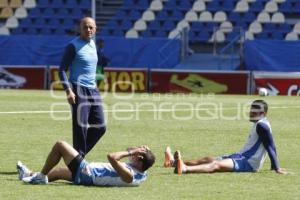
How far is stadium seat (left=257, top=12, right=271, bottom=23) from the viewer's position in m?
40.3

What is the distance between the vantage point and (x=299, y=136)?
19.4 metres

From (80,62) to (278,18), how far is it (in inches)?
1115

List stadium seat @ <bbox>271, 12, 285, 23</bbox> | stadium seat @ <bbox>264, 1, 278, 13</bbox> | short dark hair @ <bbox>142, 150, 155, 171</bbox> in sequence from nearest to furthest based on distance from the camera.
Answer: short dark hair @ <bbox>142, 150, 155, 171</bbox> < stadium seat @ <bbox>271, 12, 285, 23</bbox> < stadium seat @ <bbox>264, 1, 278, 13</bbox>

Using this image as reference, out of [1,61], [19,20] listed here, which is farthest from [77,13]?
[1,61]

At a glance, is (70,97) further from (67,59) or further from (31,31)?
(31,31)

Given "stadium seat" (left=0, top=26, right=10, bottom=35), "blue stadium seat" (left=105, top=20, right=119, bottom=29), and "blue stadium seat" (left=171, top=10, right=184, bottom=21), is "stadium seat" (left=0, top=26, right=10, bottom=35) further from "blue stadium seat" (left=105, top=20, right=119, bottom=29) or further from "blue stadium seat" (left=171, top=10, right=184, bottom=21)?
"blue stadium seat" (left=171, top=10, right=184, bottom=21)

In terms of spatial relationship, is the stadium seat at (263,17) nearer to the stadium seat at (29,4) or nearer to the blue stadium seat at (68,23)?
the blue stadium seat at (68,23)

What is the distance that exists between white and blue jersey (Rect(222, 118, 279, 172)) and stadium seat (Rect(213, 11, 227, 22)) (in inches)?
1105

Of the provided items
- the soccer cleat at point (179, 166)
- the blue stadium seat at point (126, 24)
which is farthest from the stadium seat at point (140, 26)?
the soccer cleat at point (179, 166)

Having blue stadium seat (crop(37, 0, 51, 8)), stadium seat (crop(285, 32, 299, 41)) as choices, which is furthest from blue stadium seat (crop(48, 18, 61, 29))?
stadium seat (crop(285, 32, 299, 41))

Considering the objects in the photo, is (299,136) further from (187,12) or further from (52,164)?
(187,12)

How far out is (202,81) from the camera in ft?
Answer: 117

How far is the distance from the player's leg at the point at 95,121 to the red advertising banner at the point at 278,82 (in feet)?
72.0

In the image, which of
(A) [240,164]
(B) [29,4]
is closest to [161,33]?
(B) [29,4]
